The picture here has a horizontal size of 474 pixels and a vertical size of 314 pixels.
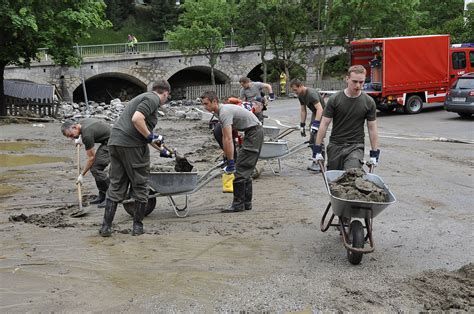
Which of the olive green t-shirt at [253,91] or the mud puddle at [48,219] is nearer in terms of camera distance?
the mud puddle at [48,219]

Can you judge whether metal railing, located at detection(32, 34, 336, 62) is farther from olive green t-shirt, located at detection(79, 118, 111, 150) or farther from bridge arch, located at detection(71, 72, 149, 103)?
olive green t-shirt, located at detection(79, 118, 111, 150)

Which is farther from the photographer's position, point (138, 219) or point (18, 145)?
point (18, 145)

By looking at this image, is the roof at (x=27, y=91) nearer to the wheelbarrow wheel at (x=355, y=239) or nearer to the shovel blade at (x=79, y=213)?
the shovel blade at (x=79, y=213)

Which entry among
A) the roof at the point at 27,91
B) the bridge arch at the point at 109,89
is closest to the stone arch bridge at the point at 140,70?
the bridge arch at the point at 109,89

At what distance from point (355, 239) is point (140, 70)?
38.5m

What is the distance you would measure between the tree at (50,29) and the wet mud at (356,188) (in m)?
17.3

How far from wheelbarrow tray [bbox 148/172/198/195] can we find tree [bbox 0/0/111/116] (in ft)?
50.1

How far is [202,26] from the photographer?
36.5 metres

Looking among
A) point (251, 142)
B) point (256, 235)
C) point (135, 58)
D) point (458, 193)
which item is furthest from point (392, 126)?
point (135, 58)

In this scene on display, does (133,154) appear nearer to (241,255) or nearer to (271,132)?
(241,255)

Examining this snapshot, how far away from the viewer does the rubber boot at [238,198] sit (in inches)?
294

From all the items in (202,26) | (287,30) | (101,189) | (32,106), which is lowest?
(101,189)

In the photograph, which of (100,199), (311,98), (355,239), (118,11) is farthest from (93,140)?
(118,11)

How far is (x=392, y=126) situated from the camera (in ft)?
60.2
